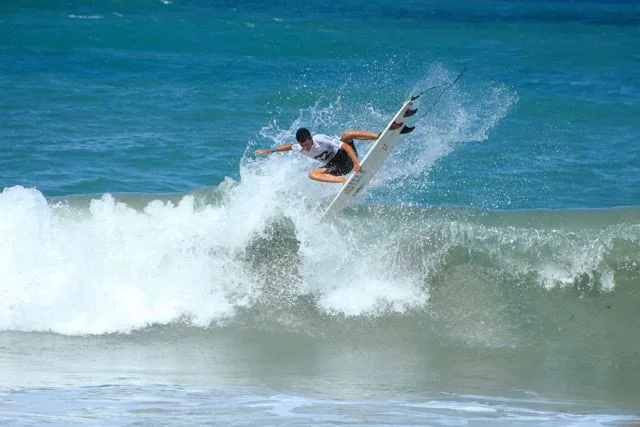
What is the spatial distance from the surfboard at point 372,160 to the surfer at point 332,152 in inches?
4.4

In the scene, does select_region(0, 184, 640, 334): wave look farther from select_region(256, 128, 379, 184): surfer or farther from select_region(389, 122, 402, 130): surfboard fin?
select_region(389, 122, 402, 130): surfboard fin

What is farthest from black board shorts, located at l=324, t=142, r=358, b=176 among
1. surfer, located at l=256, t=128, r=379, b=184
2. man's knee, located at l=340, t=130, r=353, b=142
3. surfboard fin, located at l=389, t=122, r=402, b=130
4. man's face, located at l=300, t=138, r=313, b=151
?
surfboard fin, located at l=389, t=122, r=402, b=130

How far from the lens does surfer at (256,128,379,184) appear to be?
1148cm

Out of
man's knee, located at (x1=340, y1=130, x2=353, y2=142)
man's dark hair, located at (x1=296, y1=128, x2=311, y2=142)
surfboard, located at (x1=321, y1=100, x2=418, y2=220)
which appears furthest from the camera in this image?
man's knee, located at (x1=340, y1=130, x2=353, y2=142)

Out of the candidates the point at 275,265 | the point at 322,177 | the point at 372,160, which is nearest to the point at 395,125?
the point at 372,160

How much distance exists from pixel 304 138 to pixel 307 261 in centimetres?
150

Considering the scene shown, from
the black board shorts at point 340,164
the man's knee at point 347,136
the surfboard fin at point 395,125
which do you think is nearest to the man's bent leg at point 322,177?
the black board shorts at point 340,164

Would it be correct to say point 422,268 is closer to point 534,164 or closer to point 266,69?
point 534,164

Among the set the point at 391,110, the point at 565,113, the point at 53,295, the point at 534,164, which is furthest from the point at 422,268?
the point at 565,113

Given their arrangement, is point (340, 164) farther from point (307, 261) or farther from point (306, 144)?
point (307, 261)

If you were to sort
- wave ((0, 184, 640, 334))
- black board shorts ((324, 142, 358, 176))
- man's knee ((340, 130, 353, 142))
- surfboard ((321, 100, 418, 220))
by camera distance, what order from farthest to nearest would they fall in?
black board shorts ((324, 142, 358, 176)), man's knee ((340, 130, 353, 142)), surfboard ((321, 100, 418, 220)), wave ((0, 184, 640, 334))

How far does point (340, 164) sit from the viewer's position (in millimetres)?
11828

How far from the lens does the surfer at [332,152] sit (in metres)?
11.5

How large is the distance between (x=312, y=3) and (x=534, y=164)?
22.6 meters
